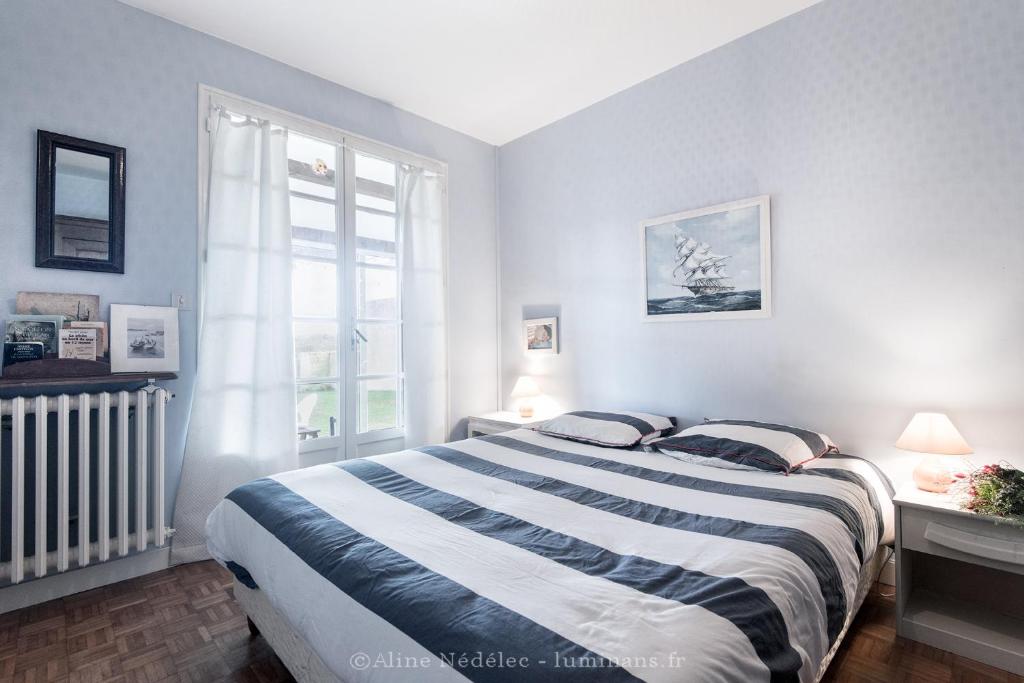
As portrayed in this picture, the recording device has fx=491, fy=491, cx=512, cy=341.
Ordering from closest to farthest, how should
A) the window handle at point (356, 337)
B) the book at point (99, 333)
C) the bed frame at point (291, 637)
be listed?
the bed frame at point (291, 637) < the book at point (99, 333) < the window handle at point (356, 337)

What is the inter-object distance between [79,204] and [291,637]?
227cm

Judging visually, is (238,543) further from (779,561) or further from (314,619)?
(779,561)

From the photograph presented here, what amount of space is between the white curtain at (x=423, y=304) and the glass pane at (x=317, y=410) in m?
0.53

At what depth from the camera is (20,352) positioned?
85.1 inches

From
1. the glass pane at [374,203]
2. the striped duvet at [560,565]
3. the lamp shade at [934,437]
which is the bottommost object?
the striped duvet at [560,565]

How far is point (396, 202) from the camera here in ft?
11.7

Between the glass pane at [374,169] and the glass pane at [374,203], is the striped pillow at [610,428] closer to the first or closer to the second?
the glass pane at [374,203]

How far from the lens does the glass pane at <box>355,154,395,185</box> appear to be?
3.42m

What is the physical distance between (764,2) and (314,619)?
10.8ft

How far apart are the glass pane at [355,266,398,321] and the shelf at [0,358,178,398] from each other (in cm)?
123

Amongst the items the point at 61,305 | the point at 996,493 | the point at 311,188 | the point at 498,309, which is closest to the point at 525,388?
the point at 498,309

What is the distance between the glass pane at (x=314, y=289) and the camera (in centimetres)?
309

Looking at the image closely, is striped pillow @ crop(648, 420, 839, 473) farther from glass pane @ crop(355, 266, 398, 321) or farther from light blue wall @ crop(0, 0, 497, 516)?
light blue wall @ crop(0, 0, 497, 516)

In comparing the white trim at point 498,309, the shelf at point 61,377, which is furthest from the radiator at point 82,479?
the white trim at point 498,309
